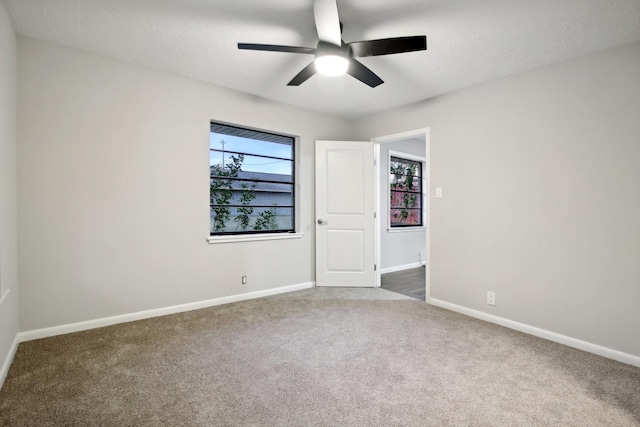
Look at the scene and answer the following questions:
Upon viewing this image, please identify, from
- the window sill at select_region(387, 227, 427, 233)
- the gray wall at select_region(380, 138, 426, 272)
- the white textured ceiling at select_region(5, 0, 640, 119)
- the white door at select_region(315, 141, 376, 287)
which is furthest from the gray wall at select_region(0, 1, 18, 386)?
the window sill at select_region(387, 227, 427, 233)

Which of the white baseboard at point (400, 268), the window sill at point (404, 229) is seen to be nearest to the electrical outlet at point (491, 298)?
the white baseboard at point (400, 268)

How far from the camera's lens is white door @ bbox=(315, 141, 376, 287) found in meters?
4.30

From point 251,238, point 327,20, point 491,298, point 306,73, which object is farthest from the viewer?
point 251,238

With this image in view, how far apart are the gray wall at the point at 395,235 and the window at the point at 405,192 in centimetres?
19

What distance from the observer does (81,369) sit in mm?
2055

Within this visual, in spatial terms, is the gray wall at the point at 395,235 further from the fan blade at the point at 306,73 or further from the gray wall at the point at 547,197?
the fan blade at the point at 306,73

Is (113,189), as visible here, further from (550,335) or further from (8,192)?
(550,335)

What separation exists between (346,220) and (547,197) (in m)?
2.30

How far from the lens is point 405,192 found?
19.4ft

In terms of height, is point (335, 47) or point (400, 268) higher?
point (335, 47)

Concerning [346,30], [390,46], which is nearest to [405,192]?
[346,30]

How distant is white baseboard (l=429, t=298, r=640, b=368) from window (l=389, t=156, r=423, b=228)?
7.99 feet

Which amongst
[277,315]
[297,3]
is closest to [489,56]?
[297,3]

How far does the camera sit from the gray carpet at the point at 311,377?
1630mm
